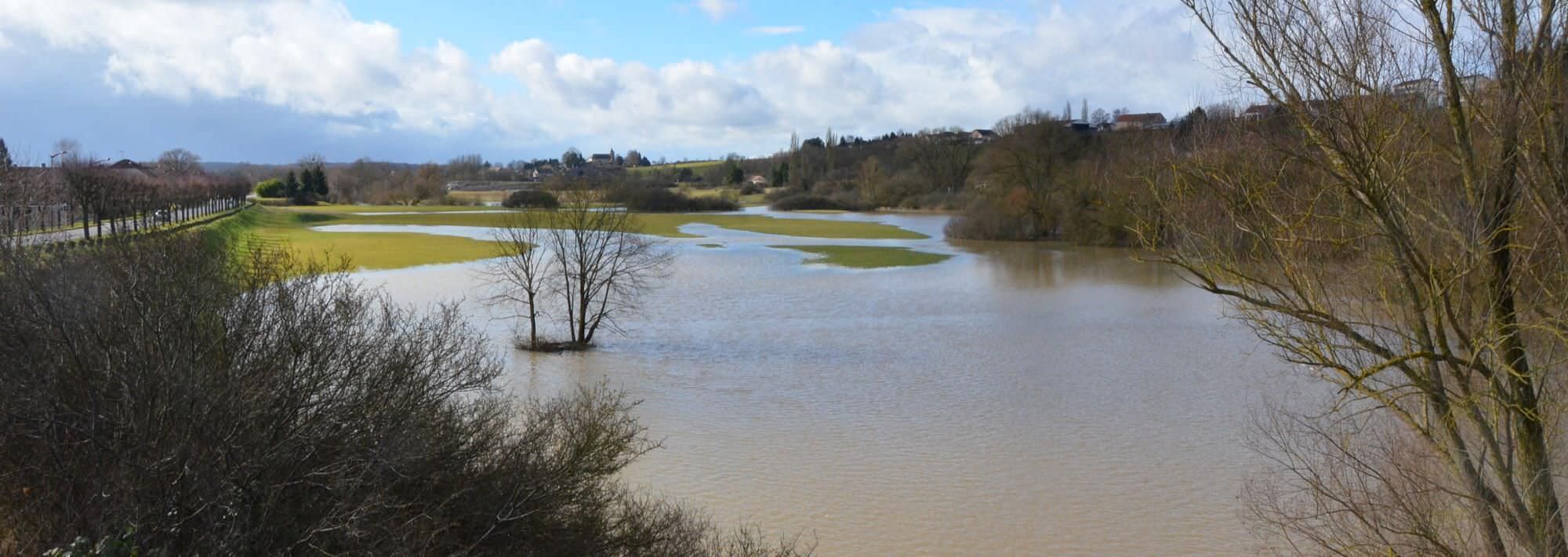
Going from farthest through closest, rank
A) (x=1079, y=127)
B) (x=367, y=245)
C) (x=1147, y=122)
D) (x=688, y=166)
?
(x=688, y=166), (x=1079, y=127), (x=367, y=245), (x=1147, y=122)

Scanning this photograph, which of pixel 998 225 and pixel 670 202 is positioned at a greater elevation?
pixel 670 202

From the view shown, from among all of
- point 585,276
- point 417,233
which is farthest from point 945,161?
point 585,276

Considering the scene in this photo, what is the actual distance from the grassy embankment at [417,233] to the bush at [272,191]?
9025 mm

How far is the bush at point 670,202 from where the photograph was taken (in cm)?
7550

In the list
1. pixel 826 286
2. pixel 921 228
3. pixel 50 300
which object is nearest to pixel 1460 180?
pixel 50 300

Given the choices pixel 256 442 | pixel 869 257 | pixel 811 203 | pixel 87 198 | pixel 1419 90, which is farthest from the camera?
pixel 811 203

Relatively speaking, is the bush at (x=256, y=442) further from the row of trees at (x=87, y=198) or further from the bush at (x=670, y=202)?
the bush at (x=670, y=202)

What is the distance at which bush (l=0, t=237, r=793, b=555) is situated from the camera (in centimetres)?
539

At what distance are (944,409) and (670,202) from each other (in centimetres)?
6525

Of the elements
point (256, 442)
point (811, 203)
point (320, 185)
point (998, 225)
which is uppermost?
point (320, 185)

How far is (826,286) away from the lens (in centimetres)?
2967

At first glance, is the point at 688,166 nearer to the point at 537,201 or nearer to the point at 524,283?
the point at 537,201

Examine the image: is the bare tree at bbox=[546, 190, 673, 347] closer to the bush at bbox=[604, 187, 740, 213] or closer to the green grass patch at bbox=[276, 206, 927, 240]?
the green grass patch at bbox=[276, 206, 927, 240]

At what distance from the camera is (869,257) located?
38.5 meters
